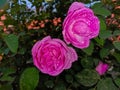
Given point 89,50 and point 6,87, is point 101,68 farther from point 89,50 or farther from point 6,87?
point 6,87

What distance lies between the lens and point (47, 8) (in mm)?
1062

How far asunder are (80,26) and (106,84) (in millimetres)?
161

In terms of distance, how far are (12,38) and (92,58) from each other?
0.22m

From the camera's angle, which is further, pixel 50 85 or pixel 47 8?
pixel 47 8

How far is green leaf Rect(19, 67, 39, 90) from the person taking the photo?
2.54ft

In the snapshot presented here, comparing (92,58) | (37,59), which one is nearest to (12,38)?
(37,59)

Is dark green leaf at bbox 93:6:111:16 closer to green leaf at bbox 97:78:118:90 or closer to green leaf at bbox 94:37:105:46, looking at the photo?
green leaf at bbox 94:37:105:46

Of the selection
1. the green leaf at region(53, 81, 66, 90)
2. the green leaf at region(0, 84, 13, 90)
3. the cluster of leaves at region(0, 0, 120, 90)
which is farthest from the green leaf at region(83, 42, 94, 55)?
the green leaf at region(0, 84, 13, 90)

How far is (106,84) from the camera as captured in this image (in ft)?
2.59

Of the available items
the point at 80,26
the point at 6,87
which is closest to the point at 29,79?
the point at 6,87

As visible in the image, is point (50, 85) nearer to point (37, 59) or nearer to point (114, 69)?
point (37, 59)

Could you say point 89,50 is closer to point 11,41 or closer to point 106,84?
point 106,84

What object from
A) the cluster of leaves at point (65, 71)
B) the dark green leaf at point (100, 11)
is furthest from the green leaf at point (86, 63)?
the dark green leaf at point (100, 11)

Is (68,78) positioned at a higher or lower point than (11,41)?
lower
